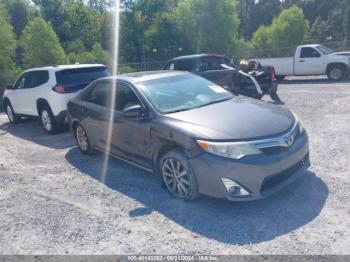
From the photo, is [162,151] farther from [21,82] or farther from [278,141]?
[21,82]

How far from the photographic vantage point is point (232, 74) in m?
11.0

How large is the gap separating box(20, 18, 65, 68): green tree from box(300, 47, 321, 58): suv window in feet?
43.9

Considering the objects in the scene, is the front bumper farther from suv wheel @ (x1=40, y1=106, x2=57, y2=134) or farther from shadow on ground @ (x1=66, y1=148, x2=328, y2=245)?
suv wheel @ (x1=40, y1=106, x2=57, y2=134)

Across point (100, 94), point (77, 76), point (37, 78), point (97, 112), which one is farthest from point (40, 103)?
point (97, 112)

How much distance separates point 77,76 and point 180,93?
A: 13.9 feet

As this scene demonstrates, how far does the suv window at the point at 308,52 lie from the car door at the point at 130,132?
1296 centimetres

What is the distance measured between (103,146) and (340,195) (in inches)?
142

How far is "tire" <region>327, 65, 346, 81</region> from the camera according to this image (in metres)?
15.4

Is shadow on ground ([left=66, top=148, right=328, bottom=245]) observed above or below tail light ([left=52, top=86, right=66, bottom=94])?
below

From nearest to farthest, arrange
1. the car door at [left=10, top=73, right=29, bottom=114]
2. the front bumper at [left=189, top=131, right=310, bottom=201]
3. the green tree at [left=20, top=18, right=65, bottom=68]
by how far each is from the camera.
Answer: the front bumper at [left=189, top=131, right=310, bottom=201]
the car door at [left=10, top=73, right=29, bottom=114]
the green tree at [left=20, top=18, right=65, bottom=68]

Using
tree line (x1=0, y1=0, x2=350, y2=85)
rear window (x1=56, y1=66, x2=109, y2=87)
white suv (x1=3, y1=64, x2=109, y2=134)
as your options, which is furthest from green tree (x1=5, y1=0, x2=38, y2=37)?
rear window (x1=56, y1=66, x2=109, y2=87)

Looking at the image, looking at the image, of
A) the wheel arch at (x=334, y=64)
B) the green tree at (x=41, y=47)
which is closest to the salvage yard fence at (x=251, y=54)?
the green tree at (x=41, y=47)

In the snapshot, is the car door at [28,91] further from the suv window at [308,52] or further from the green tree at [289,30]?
the green tree at [289,30]

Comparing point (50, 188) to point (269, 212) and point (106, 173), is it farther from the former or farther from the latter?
point (269, 212)
